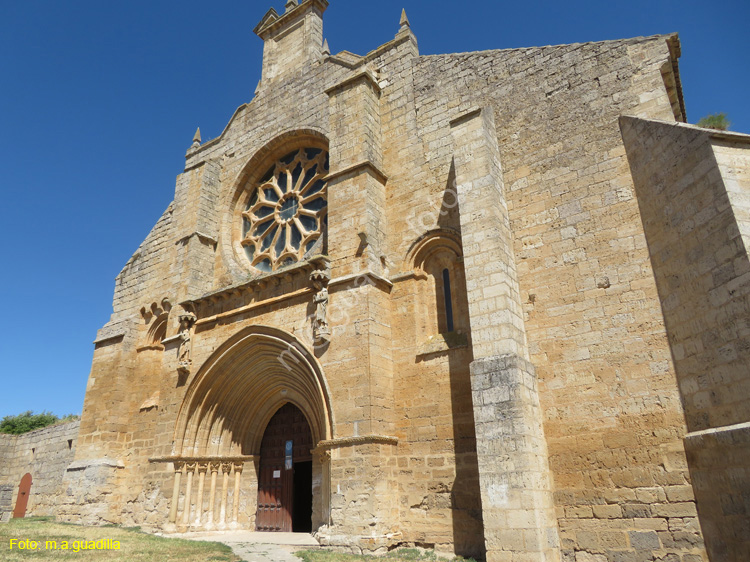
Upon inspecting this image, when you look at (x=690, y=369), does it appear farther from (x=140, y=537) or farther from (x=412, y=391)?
(x=140, y=537)

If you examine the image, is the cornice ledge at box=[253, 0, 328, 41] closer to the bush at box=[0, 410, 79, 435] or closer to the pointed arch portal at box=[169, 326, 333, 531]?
the pointed arch portal at box=[169, 326, 333, 531]

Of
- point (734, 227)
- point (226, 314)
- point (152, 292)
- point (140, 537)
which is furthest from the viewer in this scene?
point (152, 292)

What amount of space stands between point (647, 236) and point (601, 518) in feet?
11.3

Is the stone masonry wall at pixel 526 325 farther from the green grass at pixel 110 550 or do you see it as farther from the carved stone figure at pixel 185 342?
the green grass at pixel 110 550

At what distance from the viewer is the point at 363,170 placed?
9023 mm

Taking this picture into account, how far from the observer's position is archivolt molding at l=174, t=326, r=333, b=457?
939 centimetres

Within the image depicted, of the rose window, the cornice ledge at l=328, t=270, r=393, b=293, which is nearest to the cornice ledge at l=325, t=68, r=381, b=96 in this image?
the rose window

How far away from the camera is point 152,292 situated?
40.3ft

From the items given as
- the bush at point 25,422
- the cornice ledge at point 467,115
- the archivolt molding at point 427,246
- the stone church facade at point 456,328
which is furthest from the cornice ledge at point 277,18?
the bush at point 25,422

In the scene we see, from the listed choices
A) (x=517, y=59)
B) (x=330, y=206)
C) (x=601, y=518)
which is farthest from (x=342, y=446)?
(x=517, y=59)

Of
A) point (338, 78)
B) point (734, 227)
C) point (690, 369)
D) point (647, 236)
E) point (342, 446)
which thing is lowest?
point (342, 446)

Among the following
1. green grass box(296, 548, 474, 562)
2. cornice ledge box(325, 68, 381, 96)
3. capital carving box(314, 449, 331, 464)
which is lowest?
green grass box(296, 548, 474, 562)

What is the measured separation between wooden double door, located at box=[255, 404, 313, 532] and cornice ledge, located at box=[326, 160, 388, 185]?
14.7ft

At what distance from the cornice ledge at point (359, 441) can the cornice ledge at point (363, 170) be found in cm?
439
